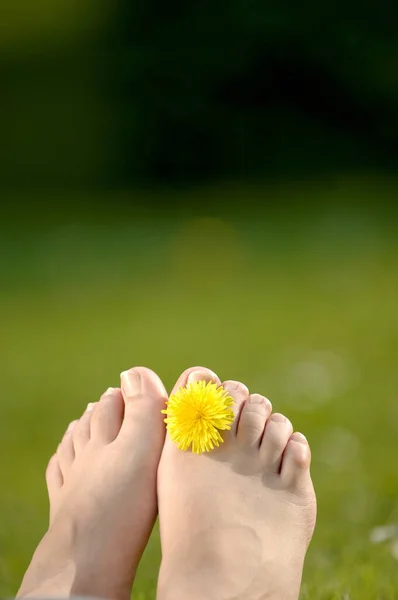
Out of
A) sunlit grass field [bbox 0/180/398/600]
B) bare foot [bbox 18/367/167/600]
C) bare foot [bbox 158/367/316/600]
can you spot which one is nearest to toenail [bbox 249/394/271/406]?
bare foot [bbox 158/367/316/600]

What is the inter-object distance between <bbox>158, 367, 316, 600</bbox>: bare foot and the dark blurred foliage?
6123mm

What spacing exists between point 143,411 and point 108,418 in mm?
97

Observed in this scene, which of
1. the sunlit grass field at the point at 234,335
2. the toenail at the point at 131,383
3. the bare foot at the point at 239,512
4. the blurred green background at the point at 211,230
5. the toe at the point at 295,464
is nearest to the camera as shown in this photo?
the bare foot at the point at 239,512

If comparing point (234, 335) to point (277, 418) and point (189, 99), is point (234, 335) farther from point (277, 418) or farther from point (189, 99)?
point (189, 99)

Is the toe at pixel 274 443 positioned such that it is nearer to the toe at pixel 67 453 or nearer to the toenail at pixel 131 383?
the toenail at pixel 131 383

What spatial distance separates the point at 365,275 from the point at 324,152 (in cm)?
366

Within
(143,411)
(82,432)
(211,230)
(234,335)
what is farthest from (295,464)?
(211,230)

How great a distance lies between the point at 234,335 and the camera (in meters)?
3.37

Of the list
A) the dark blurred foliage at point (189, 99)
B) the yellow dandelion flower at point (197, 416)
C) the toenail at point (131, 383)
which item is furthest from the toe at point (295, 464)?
the dark blurred foliage at point (189, 99)

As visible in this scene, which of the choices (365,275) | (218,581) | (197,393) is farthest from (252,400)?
(365,275)

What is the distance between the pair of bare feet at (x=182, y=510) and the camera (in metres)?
1.22

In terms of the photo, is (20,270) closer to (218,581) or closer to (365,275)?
(365,275)

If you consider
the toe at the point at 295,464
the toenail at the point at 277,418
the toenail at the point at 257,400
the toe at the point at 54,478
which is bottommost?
the toe at the point at 54,478

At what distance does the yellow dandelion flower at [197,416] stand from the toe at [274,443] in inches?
3.0
